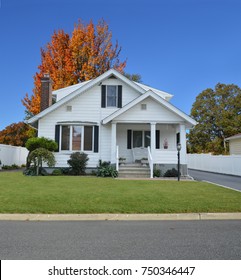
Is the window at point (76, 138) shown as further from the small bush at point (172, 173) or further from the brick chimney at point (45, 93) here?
the small bush at point (172, 173)

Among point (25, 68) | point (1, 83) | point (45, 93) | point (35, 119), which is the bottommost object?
point (35, 119)

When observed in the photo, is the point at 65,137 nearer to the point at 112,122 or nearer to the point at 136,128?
the point at 112,122

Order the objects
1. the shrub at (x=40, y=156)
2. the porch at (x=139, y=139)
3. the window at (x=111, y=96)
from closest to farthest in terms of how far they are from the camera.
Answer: the shrub at (x=40, y=156)
the window at (x=111, y=96)
the porch at (x=139, y=139)

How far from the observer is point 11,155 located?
23.6m

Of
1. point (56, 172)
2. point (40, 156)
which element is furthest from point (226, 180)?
point (40, 156)

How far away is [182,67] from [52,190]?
79.7 feet

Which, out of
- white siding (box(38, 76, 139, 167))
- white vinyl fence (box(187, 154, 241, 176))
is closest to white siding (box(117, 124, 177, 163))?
white siding (box(38, 76, 139, 167))

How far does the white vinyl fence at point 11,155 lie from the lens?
71.8 ft

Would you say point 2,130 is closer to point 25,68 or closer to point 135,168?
point 25,68

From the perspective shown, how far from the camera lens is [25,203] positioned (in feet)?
25.1

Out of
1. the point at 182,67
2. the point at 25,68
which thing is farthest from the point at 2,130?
the point at 182,67

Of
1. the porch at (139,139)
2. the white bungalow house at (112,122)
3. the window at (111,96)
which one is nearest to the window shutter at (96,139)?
the white bungalow house at (112,122)

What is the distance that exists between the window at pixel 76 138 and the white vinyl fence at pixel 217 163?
32.7 ft

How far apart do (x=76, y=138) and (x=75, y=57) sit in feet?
43.3
